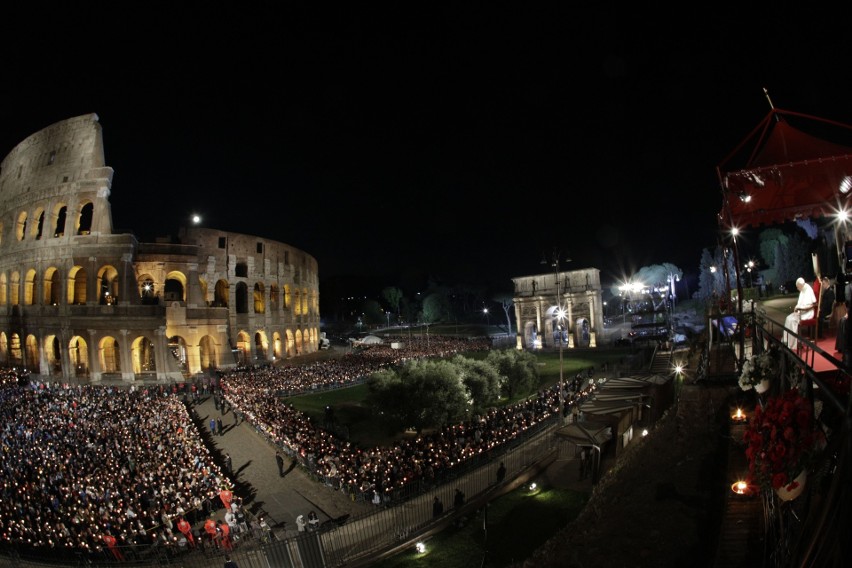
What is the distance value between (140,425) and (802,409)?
2363 cm

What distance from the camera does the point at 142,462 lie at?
1702 centimetres

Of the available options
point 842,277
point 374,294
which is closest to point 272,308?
point 842,277

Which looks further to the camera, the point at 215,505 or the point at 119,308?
the point at 119,308

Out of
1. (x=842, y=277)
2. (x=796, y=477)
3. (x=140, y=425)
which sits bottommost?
(x=140, y=425)

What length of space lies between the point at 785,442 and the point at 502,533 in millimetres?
11035

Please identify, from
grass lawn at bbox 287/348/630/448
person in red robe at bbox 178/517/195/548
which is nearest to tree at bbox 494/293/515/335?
grass lawn at bbox 287/348/630/448

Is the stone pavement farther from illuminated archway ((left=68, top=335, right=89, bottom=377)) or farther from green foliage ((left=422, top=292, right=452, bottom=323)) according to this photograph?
green foliage ((left=422, top=292, right=452, bottom=323))

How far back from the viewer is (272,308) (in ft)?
184

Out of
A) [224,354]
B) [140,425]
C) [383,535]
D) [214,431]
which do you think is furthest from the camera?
[224,354]

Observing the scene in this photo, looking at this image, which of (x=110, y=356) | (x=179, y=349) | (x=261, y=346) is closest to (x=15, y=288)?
(x=110, y=356)

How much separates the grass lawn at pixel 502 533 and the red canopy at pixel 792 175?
956 centimetres

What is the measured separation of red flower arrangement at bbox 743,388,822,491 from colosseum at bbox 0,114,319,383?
39.6 m

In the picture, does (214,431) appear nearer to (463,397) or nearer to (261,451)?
(261,451)

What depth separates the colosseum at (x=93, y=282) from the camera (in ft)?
122
